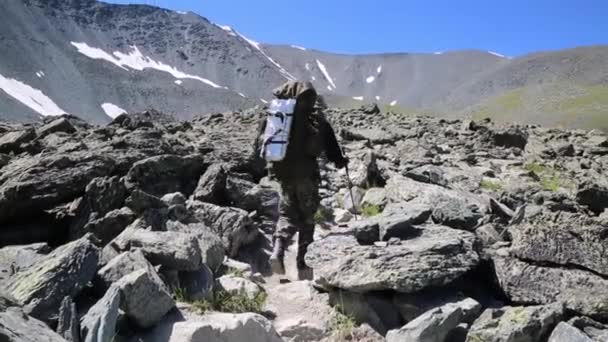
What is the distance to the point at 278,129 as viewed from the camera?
8578 millimetres

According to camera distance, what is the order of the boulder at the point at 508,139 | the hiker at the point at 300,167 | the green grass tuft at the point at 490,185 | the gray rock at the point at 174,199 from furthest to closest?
the boulder at the point at 508,139
the green grass tuft at the point at 490,185
the gray rock at the point at 174,199
the hiker at the point at 300,167

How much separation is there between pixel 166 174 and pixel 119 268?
495 centimetres

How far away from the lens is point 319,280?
24.3 feet

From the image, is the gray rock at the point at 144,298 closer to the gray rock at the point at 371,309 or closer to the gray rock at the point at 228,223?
the gray rock at the point at 371,309

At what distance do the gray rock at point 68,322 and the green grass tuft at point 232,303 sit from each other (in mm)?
1509

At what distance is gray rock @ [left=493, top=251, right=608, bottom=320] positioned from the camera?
6.22m

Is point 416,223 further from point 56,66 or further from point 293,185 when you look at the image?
point 56,66

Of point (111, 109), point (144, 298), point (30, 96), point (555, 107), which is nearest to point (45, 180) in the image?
point (144, 298)

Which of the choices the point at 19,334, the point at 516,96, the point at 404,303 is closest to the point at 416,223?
the point at 404,303

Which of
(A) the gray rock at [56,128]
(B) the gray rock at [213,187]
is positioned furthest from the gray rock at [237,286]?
(A) the gray rock at [56,128]

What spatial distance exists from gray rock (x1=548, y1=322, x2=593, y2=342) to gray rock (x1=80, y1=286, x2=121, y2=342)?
4.39 m

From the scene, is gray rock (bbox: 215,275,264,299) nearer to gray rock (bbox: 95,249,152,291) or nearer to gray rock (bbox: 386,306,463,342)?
gray rock (bbox: 95,249,152,291)

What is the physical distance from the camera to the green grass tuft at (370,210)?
11.6m

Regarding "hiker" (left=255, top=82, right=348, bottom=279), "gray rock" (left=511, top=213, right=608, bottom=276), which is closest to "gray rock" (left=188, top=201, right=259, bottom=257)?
"hiker" (left=255, top=82, right=348, bottom=279)
